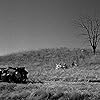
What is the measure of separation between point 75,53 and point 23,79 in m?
35.4

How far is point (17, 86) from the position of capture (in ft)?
53.8

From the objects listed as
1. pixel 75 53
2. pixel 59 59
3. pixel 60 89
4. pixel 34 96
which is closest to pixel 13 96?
pixel 34 96

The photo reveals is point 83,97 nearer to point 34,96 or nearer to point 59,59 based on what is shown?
point 34,96

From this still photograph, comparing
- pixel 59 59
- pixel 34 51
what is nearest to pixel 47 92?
pixel 59 59

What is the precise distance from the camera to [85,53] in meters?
53.5

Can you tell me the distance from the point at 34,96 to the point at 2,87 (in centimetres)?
388

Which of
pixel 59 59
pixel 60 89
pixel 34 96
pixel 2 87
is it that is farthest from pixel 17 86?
pixel 59 59

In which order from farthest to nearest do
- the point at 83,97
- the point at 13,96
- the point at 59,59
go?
1. the point at 59,59
2. the point at 13,96
3. the point at 83,97

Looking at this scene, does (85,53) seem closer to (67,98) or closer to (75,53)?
(75,53)

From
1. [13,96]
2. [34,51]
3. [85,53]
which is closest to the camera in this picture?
[13,96]

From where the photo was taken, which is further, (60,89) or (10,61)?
(10,61)

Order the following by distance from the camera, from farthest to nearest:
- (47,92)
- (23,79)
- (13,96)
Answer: (23,79)
(13,96)
(47,92)

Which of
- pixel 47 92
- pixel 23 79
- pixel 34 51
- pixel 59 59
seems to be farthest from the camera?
pixel 34 51

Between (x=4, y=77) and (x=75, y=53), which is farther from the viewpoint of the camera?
(x=75, y=53)
